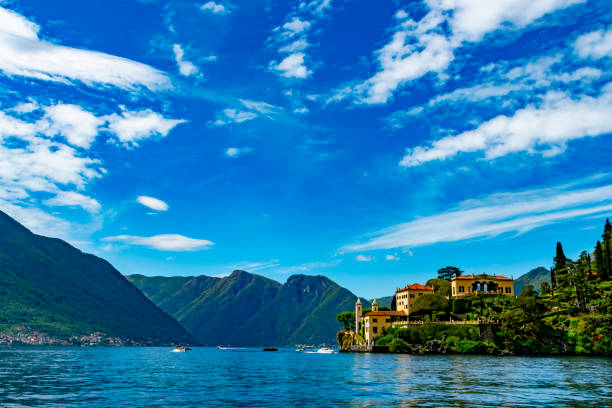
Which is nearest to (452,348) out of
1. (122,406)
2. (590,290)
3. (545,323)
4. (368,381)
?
(545,323)

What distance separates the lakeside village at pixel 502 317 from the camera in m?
135

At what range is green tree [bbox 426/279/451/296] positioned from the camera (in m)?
178

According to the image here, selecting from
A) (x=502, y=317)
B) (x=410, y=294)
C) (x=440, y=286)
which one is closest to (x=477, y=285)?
(x=440, y=286)

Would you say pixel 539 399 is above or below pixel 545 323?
below

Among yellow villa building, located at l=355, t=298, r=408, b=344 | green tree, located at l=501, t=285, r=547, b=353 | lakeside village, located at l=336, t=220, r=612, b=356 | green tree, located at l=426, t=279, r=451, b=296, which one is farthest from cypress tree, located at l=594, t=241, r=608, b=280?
yellow villa building, located at l=355, t=298, r=408, b=344

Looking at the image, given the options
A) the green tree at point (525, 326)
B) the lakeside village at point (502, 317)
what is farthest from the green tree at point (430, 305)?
the green tree at point (525, 326)

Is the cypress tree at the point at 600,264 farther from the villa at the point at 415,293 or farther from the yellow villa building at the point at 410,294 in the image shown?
the yellow villa building at the point at 410,294

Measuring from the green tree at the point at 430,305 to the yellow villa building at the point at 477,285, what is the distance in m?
13.7

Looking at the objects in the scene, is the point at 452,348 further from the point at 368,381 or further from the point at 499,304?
the point at 368,381

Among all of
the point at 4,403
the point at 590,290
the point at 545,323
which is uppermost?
the point at 590,290

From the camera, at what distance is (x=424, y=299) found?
536 ft

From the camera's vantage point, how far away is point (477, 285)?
173625mm

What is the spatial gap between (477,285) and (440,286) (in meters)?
13.6

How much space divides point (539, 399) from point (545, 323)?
10897 cm
